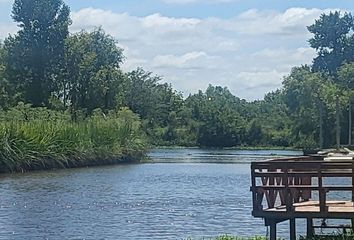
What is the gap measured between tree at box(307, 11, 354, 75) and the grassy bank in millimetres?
61498

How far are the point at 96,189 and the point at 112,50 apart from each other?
74444mm

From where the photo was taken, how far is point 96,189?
1797 inches

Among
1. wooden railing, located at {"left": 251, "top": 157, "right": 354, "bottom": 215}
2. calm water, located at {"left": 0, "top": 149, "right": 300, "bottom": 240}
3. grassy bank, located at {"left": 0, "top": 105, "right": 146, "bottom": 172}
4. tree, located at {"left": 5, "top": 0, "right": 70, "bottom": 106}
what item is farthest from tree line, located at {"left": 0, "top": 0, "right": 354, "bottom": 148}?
wooden railing, located at {"left": 251, "top": 157, "right": 354, "bottom": 215}

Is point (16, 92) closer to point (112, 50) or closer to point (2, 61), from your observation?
point (2, 61)

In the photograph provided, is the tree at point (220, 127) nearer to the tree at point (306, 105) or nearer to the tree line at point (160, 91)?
the tree line at point (160, 91)

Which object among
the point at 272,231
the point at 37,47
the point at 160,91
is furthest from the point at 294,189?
the point at 160,91

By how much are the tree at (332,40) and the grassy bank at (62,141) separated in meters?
61.5

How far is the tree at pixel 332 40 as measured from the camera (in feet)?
463

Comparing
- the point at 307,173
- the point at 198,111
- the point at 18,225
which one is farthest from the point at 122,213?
the point at 198,111

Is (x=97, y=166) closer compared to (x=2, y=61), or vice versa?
(x=97, y=166)

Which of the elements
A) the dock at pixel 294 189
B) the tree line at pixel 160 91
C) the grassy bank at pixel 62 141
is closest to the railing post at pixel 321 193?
the dock at pixel 294 189

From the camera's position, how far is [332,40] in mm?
142875

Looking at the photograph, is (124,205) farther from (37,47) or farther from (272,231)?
(37,47)

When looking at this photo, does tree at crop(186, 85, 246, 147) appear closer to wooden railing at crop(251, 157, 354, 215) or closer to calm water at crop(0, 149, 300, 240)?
calm water at crop(0, 149, 300, 240)
